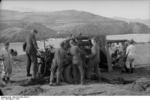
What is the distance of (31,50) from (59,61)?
2.58ft

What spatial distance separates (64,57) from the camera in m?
8.95

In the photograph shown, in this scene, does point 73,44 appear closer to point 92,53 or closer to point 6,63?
point 92,53

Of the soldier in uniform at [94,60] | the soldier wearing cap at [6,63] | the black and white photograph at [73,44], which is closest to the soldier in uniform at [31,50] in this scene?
the black and white photograph at [73,44]

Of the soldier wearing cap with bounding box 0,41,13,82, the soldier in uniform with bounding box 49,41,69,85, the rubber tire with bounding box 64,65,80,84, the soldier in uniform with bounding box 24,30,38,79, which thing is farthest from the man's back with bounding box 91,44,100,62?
the soldier wearing cap with bounding box 0,41,13,82

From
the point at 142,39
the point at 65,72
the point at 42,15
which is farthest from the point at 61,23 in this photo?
the point at 142,39

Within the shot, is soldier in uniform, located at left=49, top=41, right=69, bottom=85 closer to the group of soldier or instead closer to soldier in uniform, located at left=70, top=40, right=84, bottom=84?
the group of soldier

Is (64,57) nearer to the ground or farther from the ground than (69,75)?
farther from the ground

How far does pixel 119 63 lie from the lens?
9375 mm

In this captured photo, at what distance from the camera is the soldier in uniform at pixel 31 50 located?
359 inches

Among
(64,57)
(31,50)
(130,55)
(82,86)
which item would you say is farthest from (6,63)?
(130,55)

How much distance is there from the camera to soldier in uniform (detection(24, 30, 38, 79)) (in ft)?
29.9

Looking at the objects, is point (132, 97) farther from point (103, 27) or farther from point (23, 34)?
point (23, 34)

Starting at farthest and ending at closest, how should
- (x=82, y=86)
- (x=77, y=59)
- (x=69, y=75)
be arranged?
(x=69, y=75) < (x=77, y=59) < (x=82, y=86)

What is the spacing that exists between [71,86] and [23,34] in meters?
1.75
